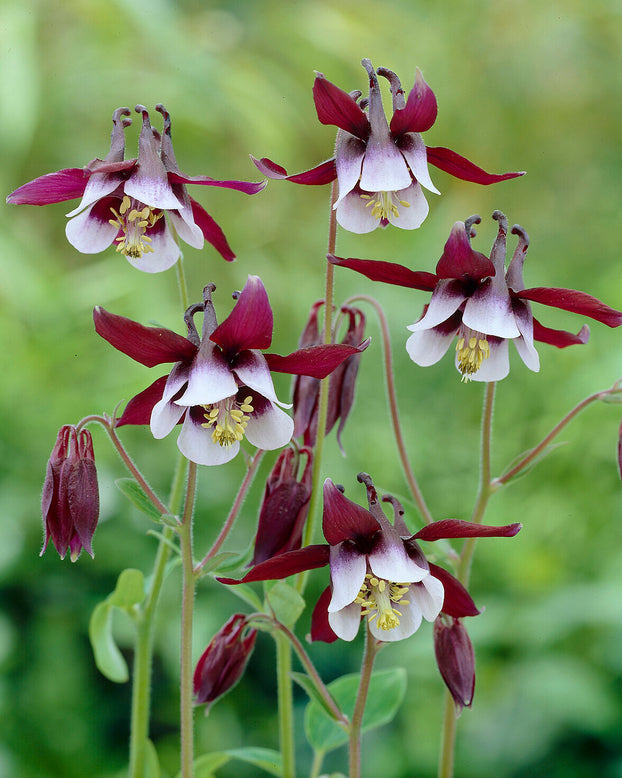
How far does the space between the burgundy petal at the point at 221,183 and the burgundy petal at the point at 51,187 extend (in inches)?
2.8

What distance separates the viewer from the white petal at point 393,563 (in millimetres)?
676

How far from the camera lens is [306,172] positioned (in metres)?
0.78

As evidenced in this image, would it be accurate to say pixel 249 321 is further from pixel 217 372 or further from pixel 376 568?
pixel 376 568

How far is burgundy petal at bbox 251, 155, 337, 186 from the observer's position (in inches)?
28.3

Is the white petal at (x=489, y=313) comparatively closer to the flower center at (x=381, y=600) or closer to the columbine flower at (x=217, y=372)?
the columbine flower at (x=217, y=372)

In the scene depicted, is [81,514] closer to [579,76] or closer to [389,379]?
[389,379]

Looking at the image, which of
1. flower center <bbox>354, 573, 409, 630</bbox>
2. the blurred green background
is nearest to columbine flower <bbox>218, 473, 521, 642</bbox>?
flower center <bbox>354, 573, 409, 630</bbox>

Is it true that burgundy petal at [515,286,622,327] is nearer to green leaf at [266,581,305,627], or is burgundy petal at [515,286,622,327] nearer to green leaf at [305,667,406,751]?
green leaf at [266,581,305,627]

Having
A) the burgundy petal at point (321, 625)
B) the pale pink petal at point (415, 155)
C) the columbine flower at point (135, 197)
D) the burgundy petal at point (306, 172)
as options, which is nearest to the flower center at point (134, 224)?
the columbine flower at point (135, 197)

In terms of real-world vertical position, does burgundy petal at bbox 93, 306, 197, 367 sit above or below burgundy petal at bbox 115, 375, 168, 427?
above

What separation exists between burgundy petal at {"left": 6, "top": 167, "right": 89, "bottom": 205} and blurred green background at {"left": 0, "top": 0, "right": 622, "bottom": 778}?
129 millimetres

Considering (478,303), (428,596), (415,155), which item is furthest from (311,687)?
(415,155)

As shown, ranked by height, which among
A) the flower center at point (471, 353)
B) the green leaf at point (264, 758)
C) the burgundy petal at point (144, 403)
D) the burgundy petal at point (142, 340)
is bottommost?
the green leaf at point (264, 758)

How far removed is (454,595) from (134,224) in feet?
1.35
